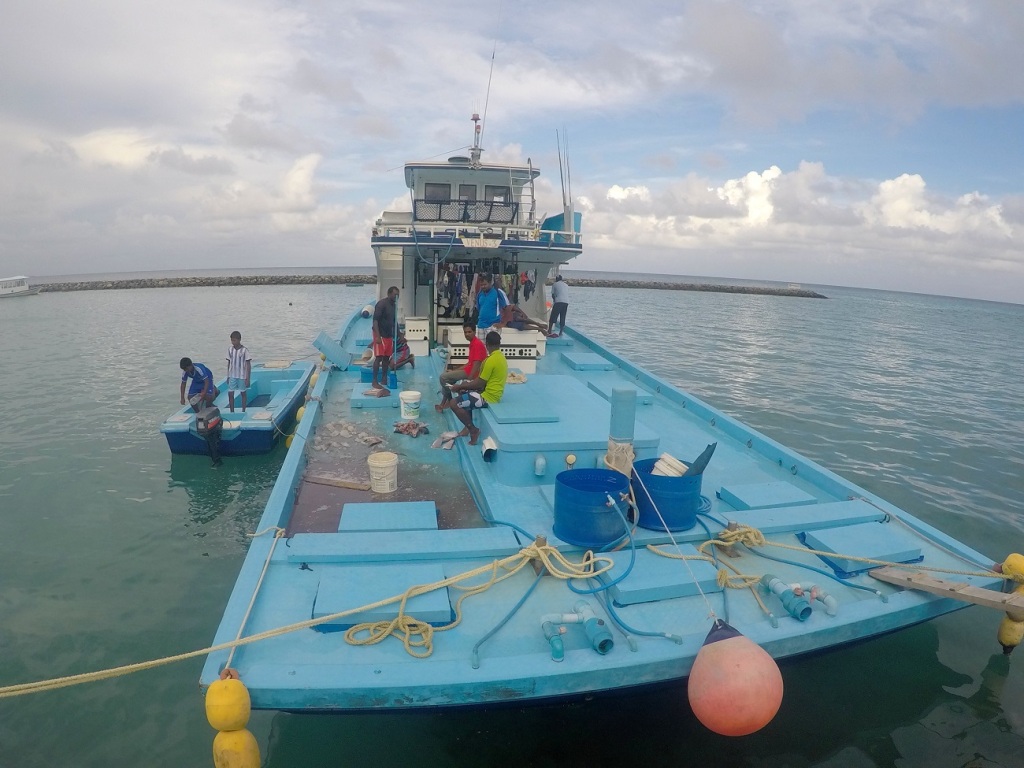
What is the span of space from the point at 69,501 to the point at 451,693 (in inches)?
316

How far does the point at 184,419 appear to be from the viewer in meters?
9.56

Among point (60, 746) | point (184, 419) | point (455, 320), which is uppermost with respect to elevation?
point (455, 320)

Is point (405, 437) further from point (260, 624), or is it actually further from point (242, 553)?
point (260, 624)

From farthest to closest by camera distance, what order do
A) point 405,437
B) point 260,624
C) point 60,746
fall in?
point 405,437 → point 60,746 → point 260,624

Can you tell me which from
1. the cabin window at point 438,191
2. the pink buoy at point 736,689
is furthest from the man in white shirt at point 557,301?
the pink buoy at point 736,689

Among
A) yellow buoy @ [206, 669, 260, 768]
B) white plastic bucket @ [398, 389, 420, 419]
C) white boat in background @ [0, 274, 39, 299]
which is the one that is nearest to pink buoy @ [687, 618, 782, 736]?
yellow buoy @ [206, 669, 260, 768]

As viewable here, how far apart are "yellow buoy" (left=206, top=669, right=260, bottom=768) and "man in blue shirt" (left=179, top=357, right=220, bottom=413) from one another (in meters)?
6.87

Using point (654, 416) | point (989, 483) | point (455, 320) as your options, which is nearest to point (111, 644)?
point (654, 416)

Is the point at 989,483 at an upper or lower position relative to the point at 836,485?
lower

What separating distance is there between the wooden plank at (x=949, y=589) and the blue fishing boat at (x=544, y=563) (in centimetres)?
4

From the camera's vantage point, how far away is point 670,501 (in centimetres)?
473

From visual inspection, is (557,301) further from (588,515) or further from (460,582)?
(460,582)

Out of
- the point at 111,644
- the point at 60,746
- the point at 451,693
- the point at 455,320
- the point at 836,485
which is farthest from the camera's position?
the point at 455,320

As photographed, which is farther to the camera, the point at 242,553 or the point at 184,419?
the point at 184,419
